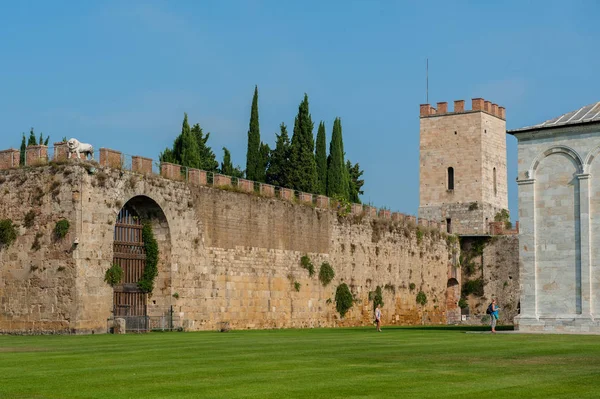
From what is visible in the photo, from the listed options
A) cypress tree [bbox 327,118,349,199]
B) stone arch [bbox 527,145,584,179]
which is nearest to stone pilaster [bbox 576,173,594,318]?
stone arch [bbox 527,145,584,179]

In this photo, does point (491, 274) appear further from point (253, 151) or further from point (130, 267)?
point (130, 267)

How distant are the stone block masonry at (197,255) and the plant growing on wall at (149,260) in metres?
0.35

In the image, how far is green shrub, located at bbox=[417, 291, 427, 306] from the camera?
2439 inches

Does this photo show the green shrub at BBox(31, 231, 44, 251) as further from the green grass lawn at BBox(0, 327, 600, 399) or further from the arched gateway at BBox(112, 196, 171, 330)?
the green grass lawn at BBox(0, 327, 600, 399)

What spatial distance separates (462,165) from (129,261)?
112 ft

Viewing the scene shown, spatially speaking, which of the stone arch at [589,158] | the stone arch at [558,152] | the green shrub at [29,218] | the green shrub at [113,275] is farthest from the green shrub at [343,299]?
the green shrub at [29,218]

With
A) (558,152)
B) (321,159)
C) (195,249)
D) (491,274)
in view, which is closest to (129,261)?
(195,249)

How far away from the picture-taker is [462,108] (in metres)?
71.1

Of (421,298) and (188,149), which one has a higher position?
(188,149)

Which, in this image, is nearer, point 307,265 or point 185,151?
point 307,265

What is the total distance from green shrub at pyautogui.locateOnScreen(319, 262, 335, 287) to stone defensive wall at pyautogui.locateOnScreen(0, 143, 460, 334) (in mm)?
369

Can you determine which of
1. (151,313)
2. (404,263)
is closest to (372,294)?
(404,263)

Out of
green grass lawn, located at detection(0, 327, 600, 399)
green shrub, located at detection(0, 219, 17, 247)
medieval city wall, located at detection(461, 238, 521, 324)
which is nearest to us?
green grass lawn, located at detection(0, 327, 600, 399)

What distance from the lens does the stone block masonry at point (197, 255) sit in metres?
39.1
